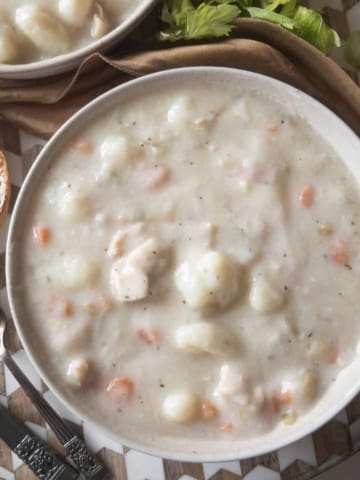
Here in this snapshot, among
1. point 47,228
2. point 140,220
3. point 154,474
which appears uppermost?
point 140,220

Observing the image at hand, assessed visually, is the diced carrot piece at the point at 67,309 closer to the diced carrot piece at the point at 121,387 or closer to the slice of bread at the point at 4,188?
the diced carrot piece at the point at 121,387

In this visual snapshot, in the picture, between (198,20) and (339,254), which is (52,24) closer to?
(198,20)

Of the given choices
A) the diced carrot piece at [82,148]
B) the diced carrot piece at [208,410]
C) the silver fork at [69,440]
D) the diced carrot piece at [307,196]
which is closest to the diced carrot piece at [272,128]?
the diced carrot piece at [307,196]

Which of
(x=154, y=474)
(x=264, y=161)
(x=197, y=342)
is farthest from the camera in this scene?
(x=154, y=474)

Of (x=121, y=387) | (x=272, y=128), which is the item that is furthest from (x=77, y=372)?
(x=272, y=128)

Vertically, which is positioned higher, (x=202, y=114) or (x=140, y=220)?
(x=202, y=114)

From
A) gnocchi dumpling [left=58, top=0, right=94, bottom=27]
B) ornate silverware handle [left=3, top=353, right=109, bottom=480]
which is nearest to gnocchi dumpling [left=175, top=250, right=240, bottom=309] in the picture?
ornate silverware handle [left=3, top=353, right=109, bottom=480]

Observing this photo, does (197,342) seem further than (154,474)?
No

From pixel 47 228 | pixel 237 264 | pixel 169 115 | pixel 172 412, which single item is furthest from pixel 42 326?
pixel 169 115

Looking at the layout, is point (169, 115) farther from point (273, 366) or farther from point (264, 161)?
point (273, 366)
